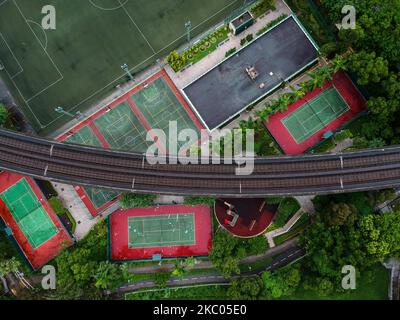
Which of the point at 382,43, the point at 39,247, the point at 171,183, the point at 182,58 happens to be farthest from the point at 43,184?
the point at 382,43

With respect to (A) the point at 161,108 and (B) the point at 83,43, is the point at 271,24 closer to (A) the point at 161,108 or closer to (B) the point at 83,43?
(A) the point at 161,108

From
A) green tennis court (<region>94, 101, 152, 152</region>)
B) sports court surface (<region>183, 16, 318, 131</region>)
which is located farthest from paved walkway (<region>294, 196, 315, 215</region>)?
green tennis court (<region>94, 101, 152, 152</region>)

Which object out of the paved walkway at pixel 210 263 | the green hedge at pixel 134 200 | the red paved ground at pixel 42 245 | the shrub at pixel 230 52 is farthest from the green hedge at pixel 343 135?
the red paved ground at pixel 42 245

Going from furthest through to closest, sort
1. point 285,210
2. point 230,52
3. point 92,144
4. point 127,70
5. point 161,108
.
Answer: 1. point 230,52
2. point 161,108
3. point 92,144
4. point 127,70
5. point 285,210

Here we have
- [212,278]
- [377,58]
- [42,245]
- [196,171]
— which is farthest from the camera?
[42,245]

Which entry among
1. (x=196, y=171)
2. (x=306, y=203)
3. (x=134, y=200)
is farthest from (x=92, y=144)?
(x=306, y=203)

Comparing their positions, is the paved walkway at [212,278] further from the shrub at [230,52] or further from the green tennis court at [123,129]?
the shrub at [230,52]

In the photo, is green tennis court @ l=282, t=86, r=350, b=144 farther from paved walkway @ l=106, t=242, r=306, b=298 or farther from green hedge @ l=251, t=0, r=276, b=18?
paved walkway @ l=106, t=242, r=306, b=298
